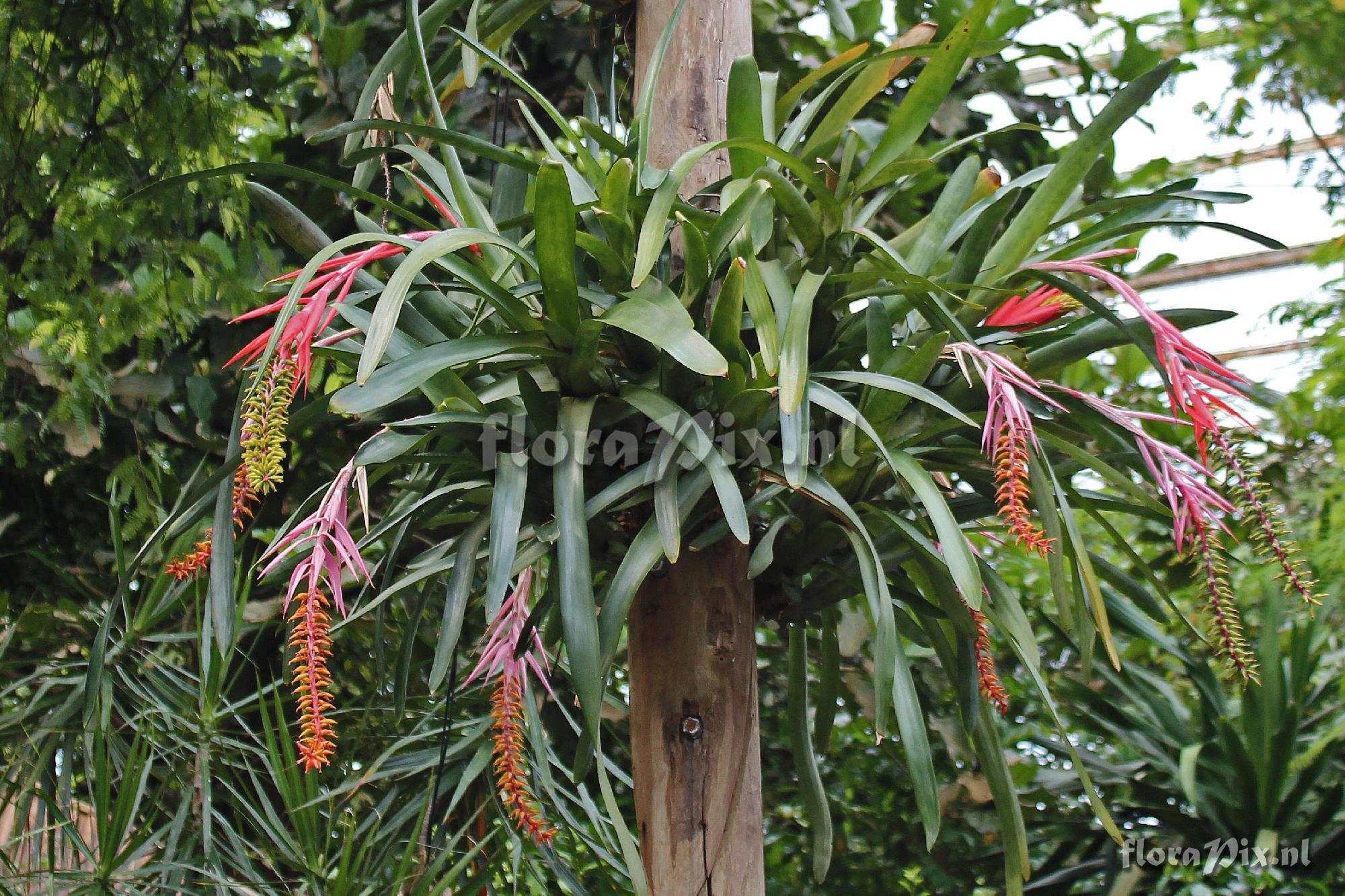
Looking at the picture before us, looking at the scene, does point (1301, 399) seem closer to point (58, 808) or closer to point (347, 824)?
point (347, 824)

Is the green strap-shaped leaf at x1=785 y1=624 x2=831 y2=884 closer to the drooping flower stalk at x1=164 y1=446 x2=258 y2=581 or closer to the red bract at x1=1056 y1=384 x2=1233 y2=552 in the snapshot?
the red bract at x1=1056 y1=384 x2=1233 y2=552

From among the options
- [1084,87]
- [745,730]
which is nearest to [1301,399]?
[1084,87]

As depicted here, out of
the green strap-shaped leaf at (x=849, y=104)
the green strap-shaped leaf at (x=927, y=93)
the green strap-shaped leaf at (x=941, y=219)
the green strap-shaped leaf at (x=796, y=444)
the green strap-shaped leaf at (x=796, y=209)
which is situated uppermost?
the green strap-shaped leaf at (x=849, y=104)

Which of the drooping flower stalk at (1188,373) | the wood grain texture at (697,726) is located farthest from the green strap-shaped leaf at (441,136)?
the drooping flower stalk at (1188,373)

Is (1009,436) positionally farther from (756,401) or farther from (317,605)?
(317,605)

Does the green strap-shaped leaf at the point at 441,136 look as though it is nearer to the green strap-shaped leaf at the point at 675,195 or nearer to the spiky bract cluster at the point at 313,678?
the green strap-shaped leaf at the point at 675,195

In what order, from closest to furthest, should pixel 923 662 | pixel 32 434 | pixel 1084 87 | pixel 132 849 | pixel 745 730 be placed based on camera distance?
pixel 745 730 < pixel 132 849 < pixel 32 434 < pixel 923 662 < pixel 1084 87

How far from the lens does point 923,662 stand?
5.86ft

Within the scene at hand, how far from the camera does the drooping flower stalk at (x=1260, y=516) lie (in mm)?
802

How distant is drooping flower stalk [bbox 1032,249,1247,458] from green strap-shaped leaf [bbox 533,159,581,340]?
39 centimetres

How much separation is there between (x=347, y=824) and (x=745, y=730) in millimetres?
550

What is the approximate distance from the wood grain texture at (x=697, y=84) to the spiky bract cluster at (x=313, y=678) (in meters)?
0.53

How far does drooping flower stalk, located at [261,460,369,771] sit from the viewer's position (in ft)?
2.27

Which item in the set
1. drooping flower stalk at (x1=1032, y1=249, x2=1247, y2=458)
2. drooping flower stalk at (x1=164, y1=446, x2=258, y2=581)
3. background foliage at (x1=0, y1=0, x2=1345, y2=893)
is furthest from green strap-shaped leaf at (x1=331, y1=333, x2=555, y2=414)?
drooping flower stalk at (x1=1032, y1=249, x2=1247, y2=458)
